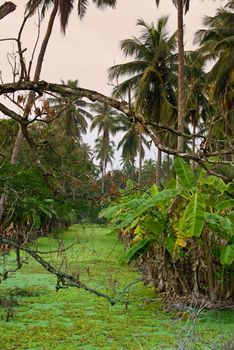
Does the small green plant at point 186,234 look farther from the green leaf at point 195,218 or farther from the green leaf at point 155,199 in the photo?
the green leaf at point 195,218

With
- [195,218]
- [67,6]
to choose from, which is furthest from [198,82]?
[195,218]

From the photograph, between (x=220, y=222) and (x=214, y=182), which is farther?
(x=214, y=182)

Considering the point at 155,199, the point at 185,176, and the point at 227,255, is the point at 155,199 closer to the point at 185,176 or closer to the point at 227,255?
the point at 185,176

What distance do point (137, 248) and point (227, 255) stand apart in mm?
1804

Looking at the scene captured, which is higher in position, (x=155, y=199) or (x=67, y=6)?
(x=67, y=6)

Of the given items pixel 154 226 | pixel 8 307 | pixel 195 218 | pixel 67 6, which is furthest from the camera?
pixel 67 6

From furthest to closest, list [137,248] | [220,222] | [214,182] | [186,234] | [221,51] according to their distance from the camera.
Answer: [221,51] → [137,248] → [214,182] → [220,222] → [186,234]

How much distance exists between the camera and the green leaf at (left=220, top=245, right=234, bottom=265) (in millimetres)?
8008

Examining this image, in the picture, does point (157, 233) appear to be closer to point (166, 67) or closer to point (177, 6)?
point (177, 6)

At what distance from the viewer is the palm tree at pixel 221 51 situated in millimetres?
21109

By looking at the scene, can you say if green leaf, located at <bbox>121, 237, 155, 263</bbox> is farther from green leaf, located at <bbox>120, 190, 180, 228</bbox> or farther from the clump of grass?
the clump of grass

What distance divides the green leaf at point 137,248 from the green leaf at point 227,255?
4.90 ft

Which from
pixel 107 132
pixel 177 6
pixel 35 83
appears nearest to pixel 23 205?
pixel 35 83

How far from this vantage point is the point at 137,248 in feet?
30.2
